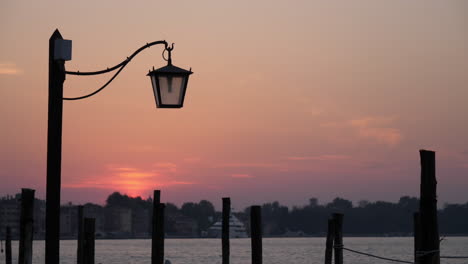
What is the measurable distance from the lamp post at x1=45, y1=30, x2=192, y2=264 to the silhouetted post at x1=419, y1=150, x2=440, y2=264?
3.04 metres

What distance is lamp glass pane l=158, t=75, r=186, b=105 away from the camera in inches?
381

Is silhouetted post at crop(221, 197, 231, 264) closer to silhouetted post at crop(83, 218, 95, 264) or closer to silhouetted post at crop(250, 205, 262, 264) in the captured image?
silhouetted post at crop(250, 205, 262, 264)

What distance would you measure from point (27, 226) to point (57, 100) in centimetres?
920

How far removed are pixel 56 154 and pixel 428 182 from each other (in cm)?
420

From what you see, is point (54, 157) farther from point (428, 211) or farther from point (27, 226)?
point (27, 226)

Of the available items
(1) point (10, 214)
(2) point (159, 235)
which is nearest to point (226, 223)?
(2) point (159, 235)

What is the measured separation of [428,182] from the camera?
10.9 metres

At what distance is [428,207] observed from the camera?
10875mm

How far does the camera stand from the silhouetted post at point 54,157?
944cm

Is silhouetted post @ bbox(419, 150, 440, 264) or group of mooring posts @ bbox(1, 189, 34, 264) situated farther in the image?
group of mooring posts @ bbox(1, 189, 34, 264)

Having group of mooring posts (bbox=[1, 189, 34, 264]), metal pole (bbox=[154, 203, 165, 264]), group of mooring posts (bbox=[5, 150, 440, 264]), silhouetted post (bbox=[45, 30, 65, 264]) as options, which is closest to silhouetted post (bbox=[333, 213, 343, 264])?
group of mooring posts (bbox=[5, 150, 440, 264])

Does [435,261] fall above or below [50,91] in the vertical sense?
below

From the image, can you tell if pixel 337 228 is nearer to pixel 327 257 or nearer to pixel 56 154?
pixel 327 257

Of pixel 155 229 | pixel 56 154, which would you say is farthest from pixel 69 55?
pixel 155 229
